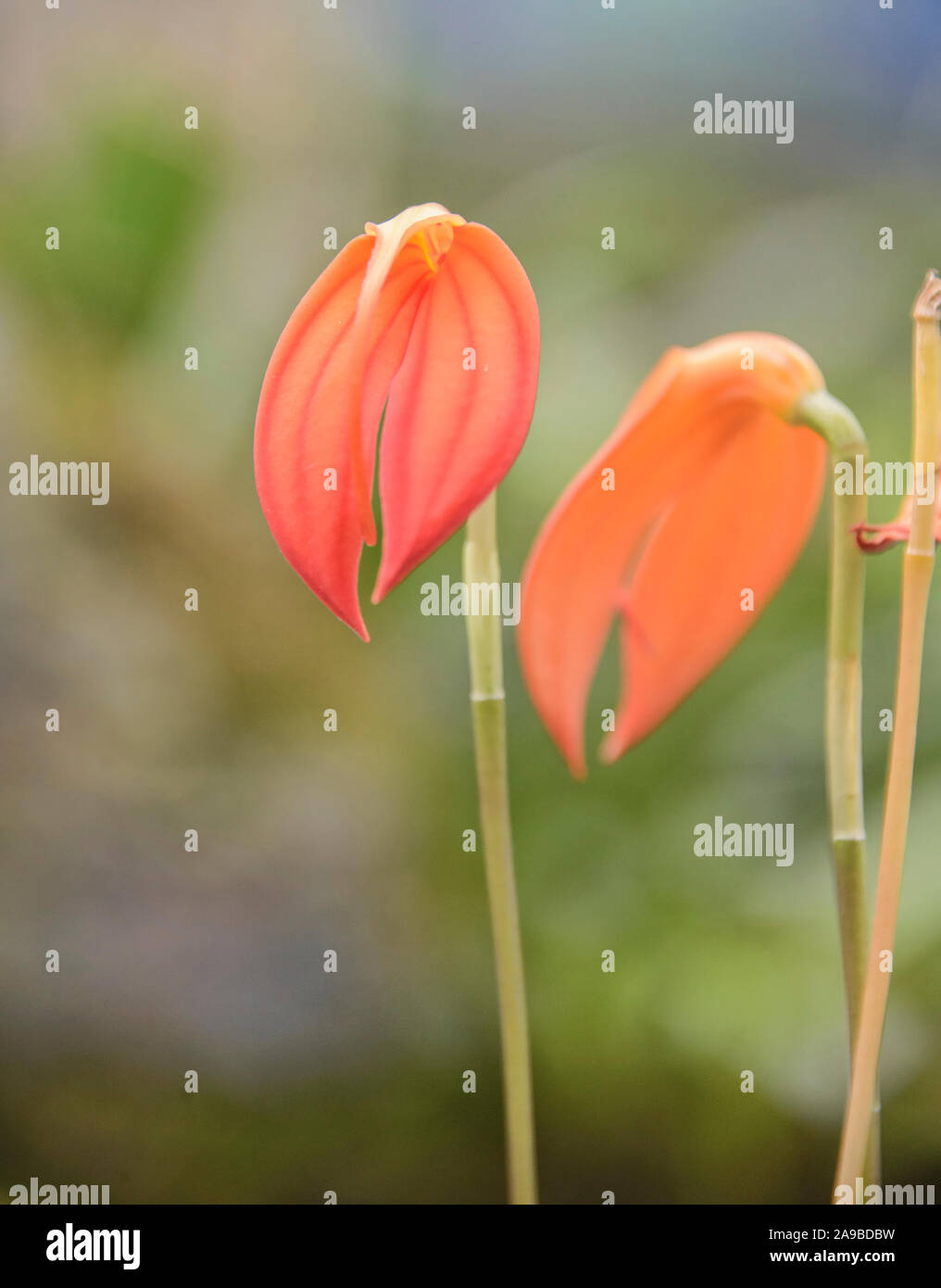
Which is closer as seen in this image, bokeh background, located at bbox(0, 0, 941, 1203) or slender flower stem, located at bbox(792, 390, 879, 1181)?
slender flower stem, located at bbox(792, 390, 879, 1181)

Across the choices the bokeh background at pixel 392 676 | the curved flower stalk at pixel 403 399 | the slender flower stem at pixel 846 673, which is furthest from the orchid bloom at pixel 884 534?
the bokeh background at pixel 392 676

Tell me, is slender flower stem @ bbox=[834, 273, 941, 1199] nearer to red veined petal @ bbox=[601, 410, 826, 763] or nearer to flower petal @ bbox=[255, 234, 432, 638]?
red veined petal @ bbox=[601, 410, 826, 763]

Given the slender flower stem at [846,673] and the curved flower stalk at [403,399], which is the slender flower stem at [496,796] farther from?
the slender flower stem at [846,673]

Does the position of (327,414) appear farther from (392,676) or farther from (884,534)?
(392,676)

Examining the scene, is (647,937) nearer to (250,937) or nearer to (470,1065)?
(470,1065)

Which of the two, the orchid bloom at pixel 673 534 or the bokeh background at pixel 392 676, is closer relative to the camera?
the orchid bloom at pixel 673 534

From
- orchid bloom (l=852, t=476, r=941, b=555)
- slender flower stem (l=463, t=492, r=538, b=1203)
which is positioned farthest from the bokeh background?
orchid bloom (l=852, t=476, r=941, b=555)
